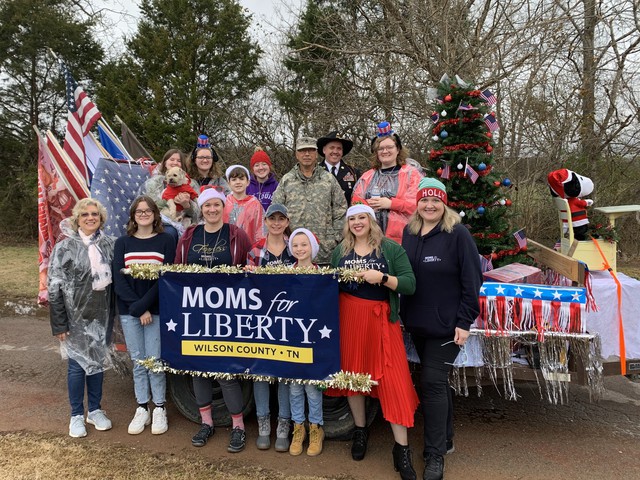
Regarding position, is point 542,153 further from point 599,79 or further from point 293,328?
point 293,328

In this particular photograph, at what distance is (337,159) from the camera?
16.0ft

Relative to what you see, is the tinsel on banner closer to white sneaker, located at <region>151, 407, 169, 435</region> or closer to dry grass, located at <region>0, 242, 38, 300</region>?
white sneaker, located at <region>151, 407, 169, 435</region>

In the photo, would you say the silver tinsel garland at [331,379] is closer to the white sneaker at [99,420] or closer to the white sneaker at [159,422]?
the white sneaker at [159,422]

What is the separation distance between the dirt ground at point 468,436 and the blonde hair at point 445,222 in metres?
1.76

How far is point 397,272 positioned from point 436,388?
0.86 meters

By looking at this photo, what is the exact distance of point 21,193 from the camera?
16406mm

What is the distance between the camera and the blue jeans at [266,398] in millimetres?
3659

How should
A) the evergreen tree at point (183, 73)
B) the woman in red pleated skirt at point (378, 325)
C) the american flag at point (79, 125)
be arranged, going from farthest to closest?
the evergreen tree at point (183, 73), the american flag at point (79, 125), the woman in red pleated skirt at point (378, 325)

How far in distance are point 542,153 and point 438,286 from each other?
7.92 metres

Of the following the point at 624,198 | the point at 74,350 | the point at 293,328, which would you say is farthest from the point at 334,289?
the point at 624,198

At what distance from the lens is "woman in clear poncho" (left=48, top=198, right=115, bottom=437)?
380 cm

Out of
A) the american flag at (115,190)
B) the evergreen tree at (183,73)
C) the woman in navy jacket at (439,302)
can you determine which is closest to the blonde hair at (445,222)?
the woman in navy jacket at (439,302)

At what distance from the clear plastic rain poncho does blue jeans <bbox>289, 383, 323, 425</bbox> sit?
5.53 ft

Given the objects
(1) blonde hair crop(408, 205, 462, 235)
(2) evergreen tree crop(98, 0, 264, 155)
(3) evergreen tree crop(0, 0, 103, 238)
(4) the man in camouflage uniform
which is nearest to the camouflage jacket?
(4) the man in camouflage uniform
